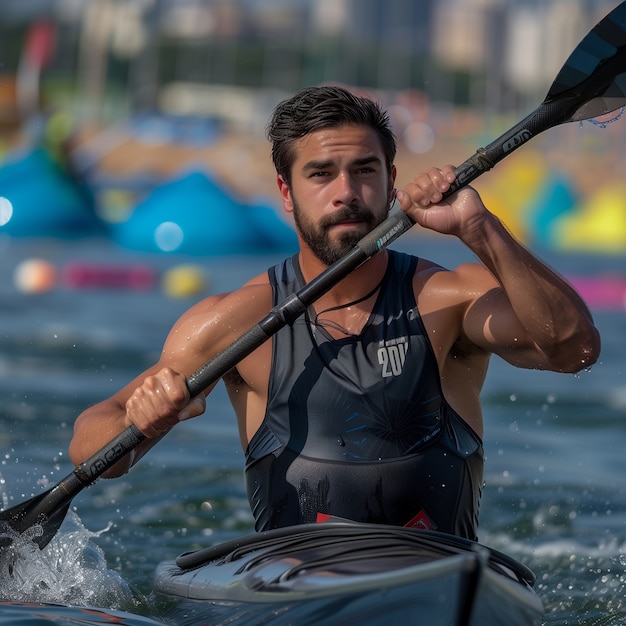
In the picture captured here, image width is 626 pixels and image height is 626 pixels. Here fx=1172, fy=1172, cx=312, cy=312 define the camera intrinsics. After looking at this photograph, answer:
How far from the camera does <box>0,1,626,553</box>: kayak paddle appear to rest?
319 centimetres

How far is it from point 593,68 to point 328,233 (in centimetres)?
91

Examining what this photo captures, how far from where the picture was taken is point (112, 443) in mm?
3555

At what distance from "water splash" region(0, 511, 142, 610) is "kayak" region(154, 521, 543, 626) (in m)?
0.49

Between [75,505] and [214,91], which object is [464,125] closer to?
[214,91]

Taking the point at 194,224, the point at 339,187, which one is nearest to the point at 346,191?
the point at 339,187

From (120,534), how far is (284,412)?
186 cm

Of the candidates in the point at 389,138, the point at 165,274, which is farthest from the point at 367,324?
the point at 165,274

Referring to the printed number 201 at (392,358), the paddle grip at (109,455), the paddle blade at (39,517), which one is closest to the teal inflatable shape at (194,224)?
the paddle blade at (39,517)

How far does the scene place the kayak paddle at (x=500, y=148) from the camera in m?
3.19

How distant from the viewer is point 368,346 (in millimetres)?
3324

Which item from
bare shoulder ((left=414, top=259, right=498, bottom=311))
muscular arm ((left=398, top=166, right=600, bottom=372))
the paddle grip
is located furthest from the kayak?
bare shoulder ((left=414, top=259, right=498, bottom=311))

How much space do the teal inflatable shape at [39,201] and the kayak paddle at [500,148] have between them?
11.7 metres

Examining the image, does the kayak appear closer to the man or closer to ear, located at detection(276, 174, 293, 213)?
the man

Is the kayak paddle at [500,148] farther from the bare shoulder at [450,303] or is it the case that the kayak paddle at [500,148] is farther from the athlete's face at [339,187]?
the bare shoulder at [450,303]
